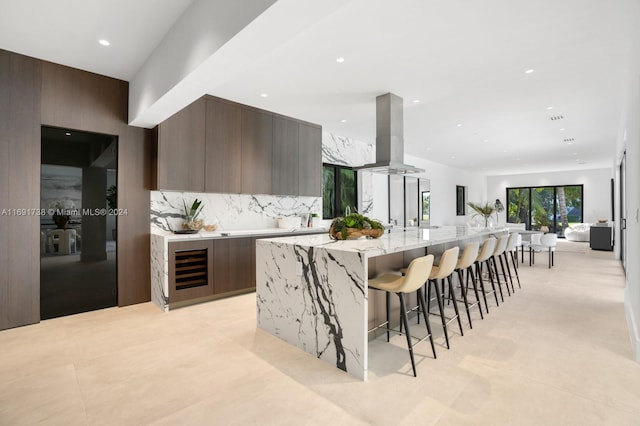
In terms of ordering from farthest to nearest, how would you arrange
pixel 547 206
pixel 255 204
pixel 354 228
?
1. pixel 547 206
2. pixel 255 204
3. pixel 354 228

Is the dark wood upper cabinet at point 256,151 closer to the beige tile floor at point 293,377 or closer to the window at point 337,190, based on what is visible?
the window at point 337,190

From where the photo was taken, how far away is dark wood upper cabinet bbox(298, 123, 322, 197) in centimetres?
554

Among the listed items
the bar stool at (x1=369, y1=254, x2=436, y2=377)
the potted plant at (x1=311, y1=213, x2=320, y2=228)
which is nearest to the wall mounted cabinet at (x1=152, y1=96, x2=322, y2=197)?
the potted plant at (x1=311, y1=213, x2=320, y2=228)

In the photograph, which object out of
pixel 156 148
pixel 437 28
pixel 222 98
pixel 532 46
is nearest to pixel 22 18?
pixel 156 148

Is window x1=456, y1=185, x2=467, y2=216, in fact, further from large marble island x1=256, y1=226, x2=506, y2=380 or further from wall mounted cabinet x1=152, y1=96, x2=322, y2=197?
large marble island x1=256, y1=226, x2=506, y2=380

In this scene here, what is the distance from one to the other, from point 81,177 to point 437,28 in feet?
13.1

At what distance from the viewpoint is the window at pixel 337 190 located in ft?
21.3

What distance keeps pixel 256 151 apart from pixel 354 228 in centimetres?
244

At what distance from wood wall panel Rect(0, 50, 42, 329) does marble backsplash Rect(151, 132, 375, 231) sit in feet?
3.95

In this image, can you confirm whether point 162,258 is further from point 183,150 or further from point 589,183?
point 589,183

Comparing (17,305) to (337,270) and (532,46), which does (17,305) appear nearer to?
(337,270)

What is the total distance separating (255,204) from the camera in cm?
526

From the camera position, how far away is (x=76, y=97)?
3623 millimetres

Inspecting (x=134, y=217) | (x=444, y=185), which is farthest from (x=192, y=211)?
(x=444, y=185)
